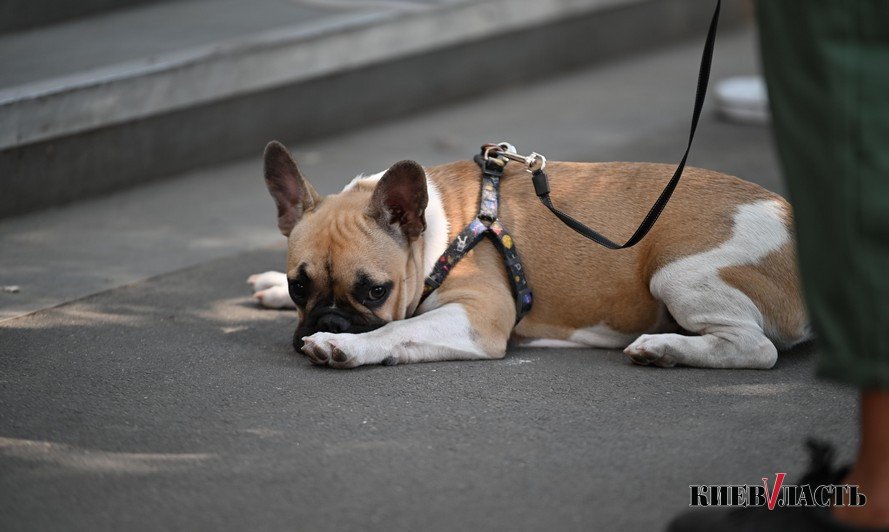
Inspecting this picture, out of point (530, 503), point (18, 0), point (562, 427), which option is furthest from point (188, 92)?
point (530, 503)

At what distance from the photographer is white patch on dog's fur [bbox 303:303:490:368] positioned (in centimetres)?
Result: 404

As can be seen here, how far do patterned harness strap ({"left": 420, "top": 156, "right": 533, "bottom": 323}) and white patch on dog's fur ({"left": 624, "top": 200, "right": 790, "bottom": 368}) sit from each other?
20.1 inches

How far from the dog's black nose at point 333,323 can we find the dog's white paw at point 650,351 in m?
1.14

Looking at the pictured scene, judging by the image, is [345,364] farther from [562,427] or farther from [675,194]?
[675,194]

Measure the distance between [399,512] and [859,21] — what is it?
1.79m

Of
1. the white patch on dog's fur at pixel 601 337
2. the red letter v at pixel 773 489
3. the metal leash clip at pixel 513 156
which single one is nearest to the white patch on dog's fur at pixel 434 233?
the metal leash clip at pixel 513 156

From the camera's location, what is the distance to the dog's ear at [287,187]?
14.4ft

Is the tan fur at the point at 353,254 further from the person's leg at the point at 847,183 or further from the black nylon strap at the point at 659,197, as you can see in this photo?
the person's leg at the point at 847,183

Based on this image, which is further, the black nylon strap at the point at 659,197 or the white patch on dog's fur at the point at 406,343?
the white patch on dog's fur at the point at 406,343

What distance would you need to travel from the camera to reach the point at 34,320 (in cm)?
463

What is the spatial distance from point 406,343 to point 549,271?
2.37 ft

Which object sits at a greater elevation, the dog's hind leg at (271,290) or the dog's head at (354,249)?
the dog's head at (354,249)

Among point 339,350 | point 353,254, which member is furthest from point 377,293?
point 339,350

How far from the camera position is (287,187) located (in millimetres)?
4445
